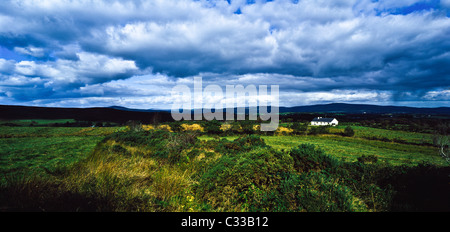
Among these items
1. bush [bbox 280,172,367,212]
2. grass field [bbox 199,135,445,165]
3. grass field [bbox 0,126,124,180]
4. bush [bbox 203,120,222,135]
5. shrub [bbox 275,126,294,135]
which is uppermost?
bush [bbox 280,172,367,212]

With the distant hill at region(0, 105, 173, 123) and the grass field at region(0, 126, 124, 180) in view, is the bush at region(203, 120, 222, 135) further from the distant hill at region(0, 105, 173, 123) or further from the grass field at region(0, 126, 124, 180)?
the grass field at region(0, 126, 124, 180)

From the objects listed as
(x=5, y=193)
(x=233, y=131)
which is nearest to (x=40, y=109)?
(x=233, y=131)

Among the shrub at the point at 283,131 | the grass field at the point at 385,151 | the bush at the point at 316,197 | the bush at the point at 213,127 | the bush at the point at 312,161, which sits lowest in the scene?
the grass field at the point at 385,151

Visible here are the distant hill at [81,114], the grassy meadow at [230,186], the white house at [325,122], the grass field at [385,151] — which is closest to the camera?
the grassy meadow at [230,186]

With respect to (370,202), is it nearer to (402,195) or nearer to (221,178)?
(402,195)

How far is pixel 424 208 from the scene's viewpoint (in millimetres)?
5543

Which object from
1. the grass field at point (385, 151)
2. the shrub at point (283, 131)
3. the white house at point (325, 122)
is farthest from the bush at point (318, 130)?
the white house at point (325, 122)

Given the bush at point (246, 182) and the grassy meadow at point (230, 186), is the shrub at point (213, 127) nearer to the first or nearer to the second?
the grassy meadow at point (230, 186)

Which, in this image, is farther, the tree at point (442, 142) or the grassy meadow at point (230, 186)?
the tree at point (442, 142)

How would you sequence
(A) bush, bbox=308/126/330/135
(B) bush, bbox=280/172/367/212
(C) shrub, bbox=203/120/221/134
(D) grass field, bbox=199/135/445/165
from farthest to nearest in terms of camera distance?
(A) bush, bbox=308/126/330/135 → (C) shrub, bbox=203/120/221/134 → (D) grass field, bbox=199/135/445/165 → (B) bush, bbox=280/172/367/212

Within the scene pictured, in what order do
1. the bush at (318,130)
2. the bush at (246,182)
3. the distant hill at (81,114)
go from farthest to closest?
the bush at (318,130), the distant hill at (81,114), the bush at (246,182)

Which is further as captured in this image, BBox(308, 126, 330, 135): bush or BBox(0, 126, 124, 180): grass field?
BBox(308, 126, 330, 135): bush

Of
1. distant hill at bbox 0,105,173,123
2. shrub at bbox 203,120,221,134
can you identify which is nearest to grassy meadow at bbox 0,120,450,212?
distant hill at bbox 0,105,173,123
